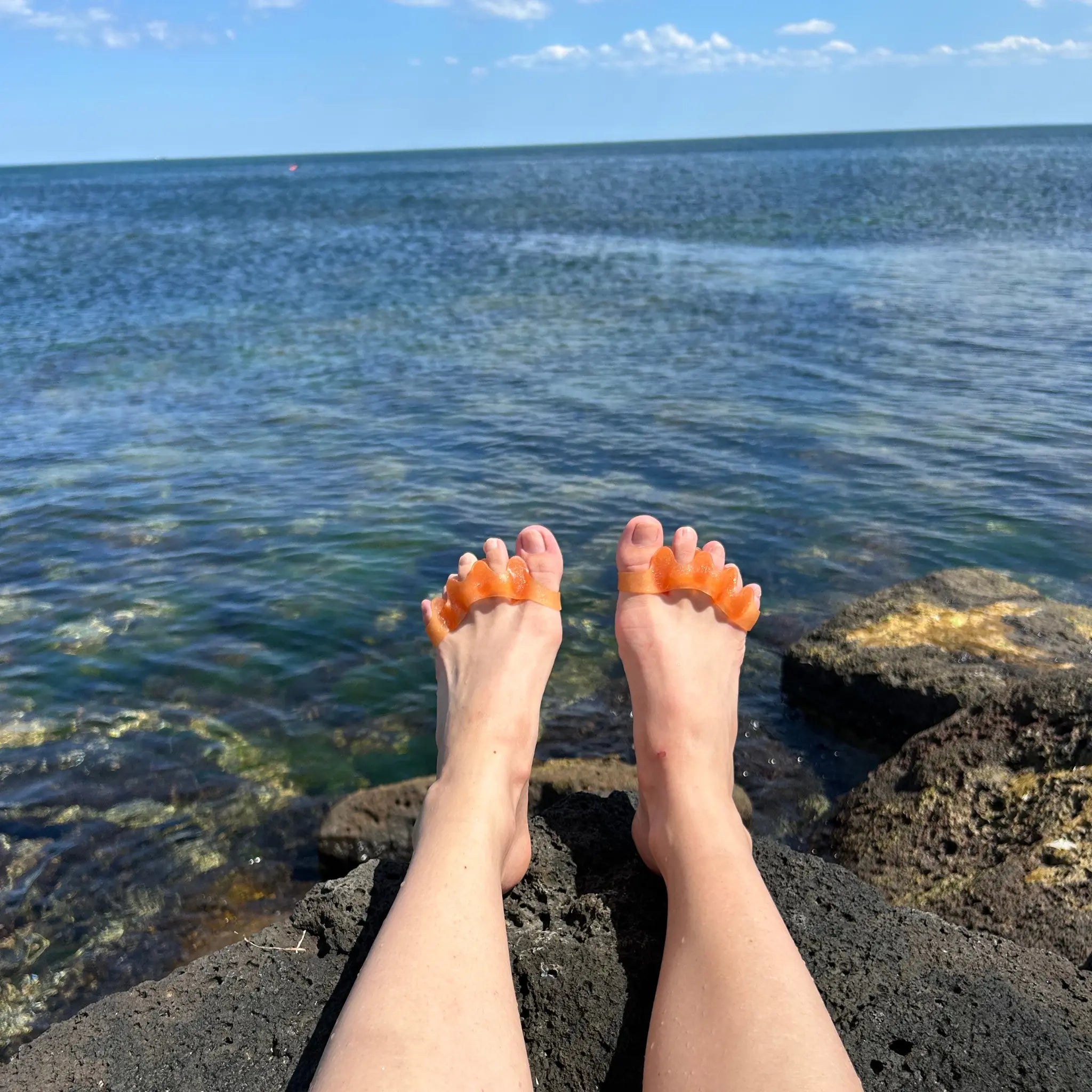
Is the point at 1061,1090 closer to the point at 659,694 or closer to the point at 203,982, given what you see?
the point at 659,694

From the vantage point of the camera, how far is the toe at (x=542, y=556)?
2.96 metres

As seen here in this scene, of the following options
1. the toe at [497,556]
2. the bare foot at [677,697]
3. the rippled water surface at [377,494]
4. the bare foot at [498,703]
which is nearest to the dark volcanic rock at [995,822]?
the bare foot at [677,697]

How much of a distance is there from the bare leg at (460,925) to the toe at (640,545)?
1.45ft

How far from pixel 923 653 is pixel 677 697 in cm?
180

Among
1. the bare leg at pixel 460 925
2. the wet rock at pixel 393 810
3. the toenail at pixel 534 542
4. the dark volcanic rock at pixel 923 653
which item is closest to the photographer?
the bare leg at pixel 460 925

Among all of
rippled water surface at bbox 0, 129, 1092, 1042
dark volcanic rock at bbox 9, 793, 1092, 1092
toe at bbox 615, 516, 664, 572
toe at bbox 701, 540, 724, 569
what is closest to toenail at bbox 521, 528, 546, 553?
toe at bbox 615, 516, 664, 572

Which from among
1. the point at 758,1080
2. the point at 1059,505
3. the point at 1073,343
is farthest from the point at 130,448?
the point at 1073,343

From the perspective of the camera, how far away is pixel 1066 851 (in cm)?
227

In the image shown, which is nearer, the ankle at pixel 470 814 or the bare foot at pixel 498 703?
the ankle at pixel 470 814

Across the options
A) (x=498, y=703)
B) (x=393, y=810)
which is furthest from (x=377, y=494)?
(x=498, y=703)

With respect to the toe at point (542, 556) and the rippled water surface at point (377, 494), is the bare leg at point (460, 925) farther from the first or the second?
the rippled water surface at point (377, 494)

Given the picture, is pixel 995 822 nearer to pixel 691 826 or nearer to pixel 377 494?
pixel 691 826

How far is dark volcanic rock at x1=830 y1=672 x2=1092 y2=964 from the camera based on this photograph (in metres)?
2.21

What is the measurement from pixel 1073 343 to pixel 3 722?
10.8 m
